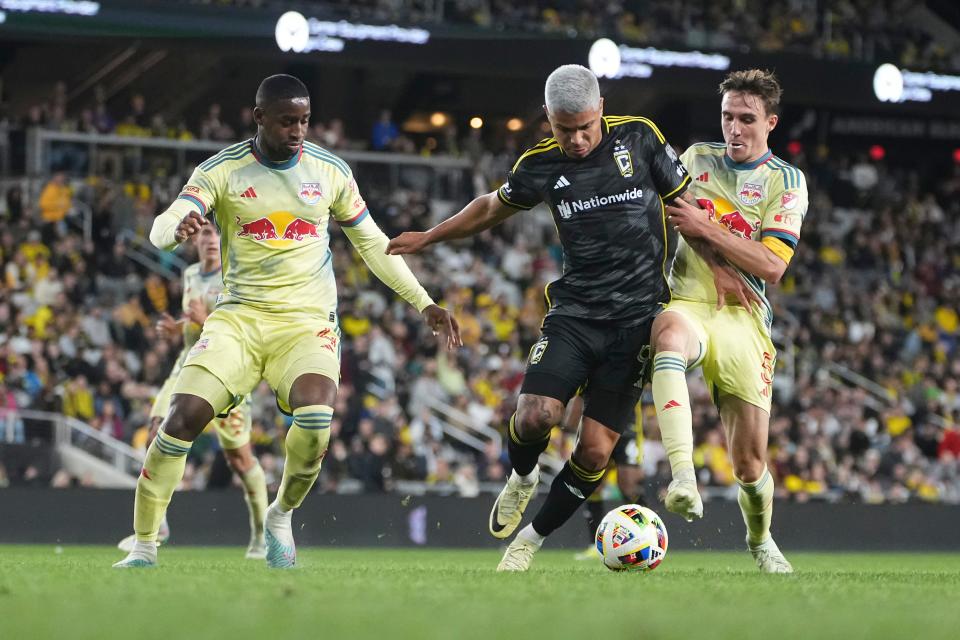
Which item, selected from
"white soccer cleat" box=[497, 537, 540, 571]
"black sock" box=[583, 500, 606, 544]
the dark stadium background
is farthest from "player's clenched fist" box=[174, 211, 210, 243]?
the dark stadium background

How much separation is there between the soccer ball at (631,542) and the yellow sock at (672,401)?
336 millimetres

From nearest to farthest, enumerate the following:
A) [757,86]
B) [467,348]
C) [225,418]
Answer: [757,86], [225,418], [467,348]

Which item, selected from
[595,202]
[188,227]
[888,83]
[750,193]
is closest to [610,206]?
[595,202]

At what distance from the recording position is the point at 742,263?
7.40 meters

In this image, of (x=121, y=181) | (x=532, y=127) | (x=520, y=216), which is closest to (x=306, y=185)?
(x=121, y=181)

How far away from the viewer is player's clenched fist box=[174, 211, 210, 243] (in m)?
6.70

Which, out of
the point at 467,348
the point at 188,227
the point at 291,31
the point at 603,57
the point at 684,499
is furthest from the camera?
the point at 603,57

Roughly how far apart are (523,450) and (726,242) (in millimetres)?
1497

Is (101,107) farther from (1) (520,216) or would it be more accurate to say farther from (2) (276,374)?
Answer: (2) (276,374)

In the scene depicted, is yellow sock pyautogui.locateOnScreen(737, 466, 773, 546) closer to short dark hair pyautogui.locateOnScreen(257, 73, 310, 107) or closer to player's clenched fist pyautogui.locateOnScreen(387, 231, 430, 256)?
player's clenched fist pyautogui.locateOnScreen(387, 231, 430, 256)

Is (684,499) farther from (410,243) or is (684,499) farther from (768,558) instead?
(410,243)

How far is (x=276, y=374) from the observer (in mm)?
7324

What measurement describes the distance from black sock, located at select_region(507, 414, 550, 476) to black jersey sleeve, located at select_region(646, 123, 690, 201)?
1419 millimetres

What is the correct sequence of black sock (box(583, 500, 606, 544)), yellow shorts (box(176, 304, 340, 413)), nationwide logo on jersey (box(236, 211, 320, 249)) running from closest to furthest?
1. yellow shorts (box(176, 304, 340, 413))
2. nationwide logo on jersey (box(236, 211, 320, 249))
3. black sock (box(583, 500, 606, 544))
